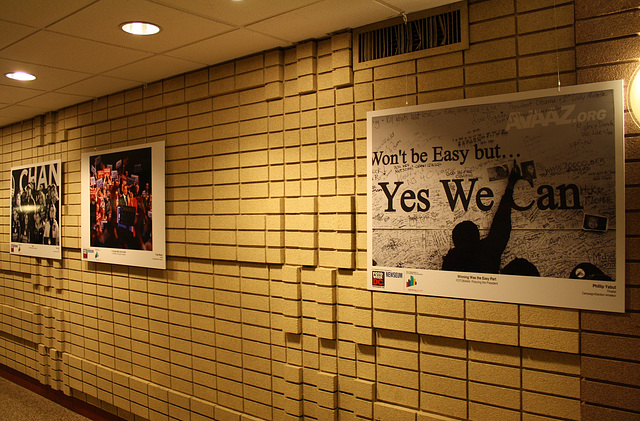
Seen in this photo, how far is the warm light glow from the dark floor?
5.55m

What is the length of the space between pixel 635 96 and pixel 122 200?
163 inches

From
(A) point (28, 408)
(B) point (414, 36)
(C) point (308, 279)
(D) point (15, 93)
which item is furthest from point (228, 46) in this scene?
(A) point (28, 408)

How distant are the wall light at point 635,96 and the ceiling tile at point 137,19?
2231 mm

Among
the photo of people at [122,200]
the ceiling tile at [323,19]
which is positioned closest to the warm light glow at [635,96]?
the ceiling tile at [323,19]

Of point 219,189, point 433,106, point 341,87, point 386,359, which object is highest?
point 341,87

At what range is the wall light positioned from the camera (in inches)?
81.2

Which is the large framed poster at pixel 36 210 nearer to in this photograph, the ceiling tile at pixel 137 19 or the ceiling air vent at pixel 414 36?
the ceiling tile at pixel 137 19

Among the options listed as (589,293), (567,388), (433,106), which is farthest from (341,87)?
(567,388)

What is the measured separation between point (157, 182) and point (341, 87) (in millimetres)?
2053

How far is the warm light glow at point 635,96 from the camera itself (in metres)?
2.06

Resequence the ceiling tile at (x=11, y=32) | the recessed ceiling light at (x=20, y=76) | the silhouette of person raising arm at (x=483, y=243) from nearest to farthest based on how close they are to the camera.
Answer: the silhouette of person raising arm at (x=483, y=243) < the ceiling tile at (x=11, y=32) < the recessed ceiling light at (x=20, y=76)

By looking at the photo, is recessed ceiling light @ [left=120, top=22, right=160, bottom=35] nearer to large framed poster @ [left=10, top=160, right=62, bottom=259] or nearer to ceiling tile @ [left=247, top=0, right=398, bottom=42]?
ceiling tile @ [left=247, top=0, right=398, bottom=42]

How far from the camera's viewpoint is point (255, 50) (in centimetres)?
342

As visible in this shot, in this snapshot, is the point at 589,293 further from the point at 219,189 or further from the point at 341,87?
the point at 219,189
